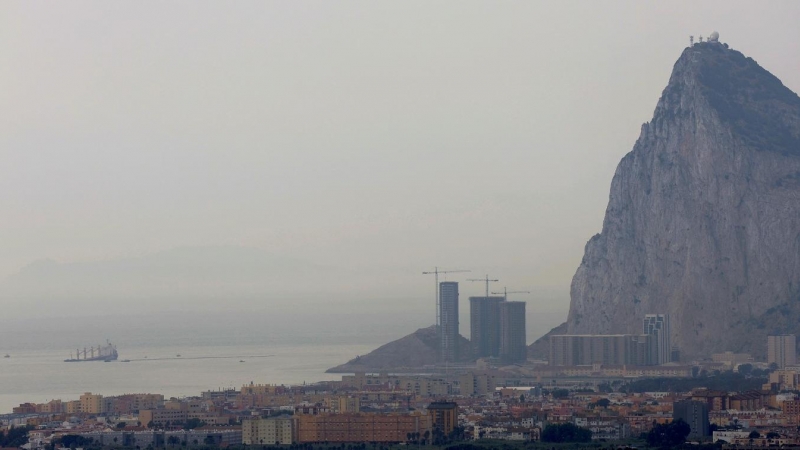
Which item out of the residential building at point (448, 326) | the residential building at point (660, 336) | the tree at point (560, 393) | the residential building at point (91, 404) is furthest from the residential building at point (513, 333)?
the residential building at point (91, 404)

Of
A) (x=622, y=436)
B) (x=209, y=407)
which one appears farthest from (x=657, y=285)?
(x=622, y=436)

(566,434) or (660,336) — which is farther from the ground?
(660,336)

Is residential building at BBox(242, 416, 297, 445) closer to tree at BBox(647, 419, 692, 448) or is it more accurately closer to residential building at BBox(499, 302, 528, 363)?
tree at BBox(647, 419, 692, 448)

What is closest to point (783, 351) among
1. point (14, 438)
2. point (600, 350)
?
point (600, 350)

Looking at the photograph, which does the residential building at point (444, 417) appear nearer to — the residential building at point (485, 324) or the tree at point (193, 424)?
the tree at point (193, 424)

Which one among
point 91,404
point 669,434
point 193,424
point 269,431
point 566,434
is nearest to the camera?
point 669,434

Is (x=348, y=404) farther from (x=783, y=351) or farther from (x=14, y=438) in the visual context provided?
(x=783, y=351)
